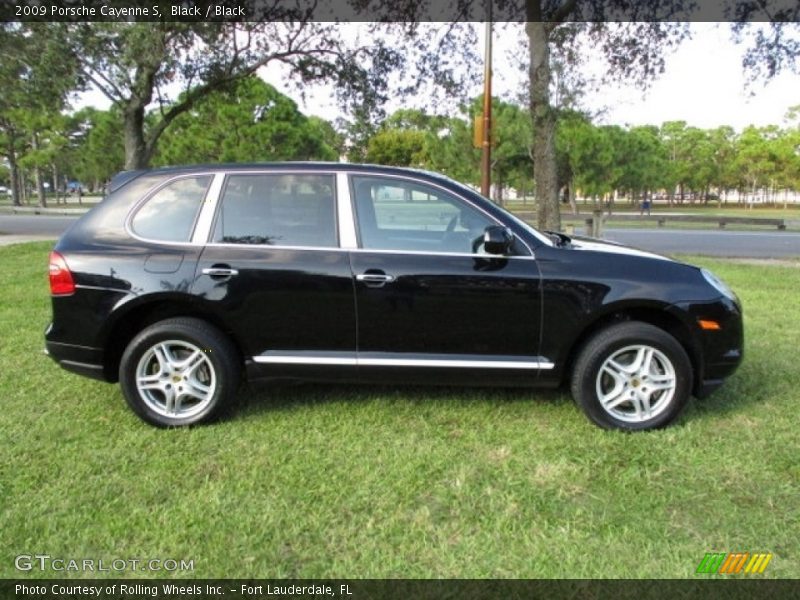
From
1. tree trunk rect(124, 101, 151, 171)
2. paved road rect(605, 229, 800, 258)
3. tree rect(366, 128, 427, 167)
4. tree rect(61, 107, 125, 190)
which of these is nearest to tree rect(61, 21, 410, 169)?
tree trunk rect(124, 101, 151, 171)

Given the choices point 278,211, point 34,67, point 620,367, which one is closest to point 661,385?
point 620,367

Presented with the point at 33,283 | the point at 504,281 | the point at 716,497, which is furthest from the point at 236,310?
the point at 33,283

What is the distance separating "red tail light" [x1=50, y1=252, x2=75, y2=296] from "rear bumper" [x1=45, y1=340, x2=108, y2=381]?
0.35 meters

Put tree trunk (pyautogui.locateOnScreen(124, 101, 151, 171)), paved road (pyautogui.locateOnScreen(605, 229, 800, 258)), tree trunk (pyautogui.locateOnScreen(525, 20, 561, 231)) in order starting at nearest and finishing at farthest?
tree trunk (pyautogui.locateOnScreen(525, 20, 561, 231))
tree trunk (pyautogui.locateOnScreen(124, 101, 151, 171))
paved road (pyautogui.locateOnScreen(605, 229, 800, 258))

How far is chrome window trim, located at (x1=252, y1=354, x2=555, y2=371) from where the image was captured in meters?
3.62

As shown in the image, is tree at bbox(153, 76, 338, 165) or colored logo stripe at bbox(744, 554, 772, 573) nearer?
colored logo stripe at bbox(744, 554, 772, 573)

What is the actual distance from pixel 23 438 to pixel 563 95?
49.5ft

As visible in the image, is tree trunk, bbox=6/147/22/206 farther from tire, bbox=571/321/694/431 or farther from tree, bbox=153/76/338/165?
tire, bbox=571/321/694/431

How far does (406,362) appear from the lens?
3.62 metres

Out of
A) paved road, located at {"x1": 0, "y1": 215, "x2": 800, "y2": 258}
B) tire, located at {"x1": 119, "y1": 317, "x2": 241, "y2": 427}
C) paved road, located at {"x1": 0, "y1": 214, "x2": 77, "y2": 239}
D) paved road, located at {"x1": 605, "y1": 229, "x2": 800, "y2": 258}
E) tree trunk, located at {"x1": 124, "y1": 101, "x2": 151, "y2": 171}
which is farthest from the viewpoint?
paved road, located at {"x1": 0, "y1": 214, "x2": 77, "y2": 239}

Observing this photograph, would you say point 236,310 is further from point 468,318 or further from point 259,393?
point 468,318

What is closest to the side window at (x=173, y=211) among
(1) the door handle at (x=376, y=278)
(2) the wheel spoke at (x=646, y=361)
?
(1) the door handle at (x=376, y=278)

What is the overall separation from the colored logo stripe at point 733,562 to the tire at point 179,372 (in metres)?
2.71

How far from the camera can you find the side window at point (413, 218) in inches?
143
